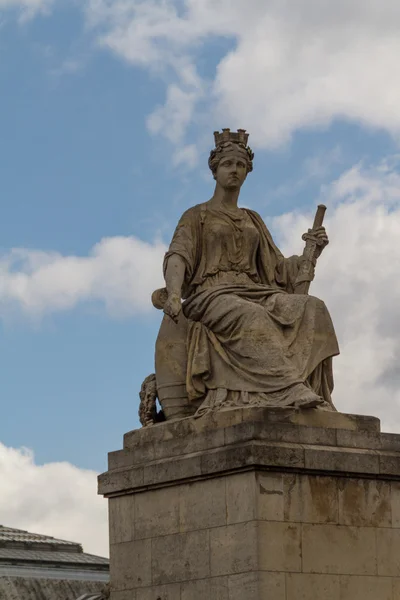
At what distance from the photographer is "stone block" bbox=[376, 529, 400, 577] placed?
2117cm

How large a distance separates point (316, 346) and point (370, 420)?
3.84 ft

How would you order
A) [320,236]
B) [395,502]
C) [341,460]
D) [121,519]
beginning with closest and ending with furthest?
[341,460] → [395,502] → [121,519] → [320,236]

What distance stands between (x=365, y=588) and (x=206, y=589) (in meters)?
1.91

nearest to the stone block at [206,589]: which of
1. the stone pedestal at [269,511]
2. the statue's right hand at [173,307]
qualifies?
the stone pedestal at [269,511]

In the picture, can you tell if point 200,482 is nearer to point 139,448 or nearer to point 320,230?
point 139,448

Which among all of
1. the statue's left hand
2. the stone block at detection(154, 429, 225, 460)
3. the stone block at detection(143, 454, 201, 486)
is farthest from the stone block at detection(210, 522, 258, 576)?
the statue's left hand

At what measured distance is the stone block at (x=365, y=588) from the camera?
20.8m

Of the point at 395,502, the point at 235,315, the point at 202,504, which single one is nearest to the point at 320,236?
the point at 235,315

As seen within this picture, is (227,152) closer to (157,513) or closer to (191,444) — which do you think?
(191,444)

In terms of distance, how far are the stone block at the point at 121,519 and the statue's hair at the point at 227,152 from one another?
15.1 ft

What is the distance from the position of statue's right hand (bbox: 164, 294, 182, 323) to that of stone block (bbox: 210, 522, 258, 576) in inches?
112

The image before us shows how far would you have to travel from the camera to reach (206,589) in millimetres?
20938

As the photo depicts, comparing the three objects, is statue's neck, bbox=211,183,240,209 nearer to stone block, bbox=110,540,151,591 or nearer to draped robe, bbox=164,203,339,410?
draped robe, bbox=164,203,339,410

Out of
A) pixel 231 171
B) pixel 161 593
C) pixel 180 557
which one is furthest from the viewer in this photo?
pixel 231 171
